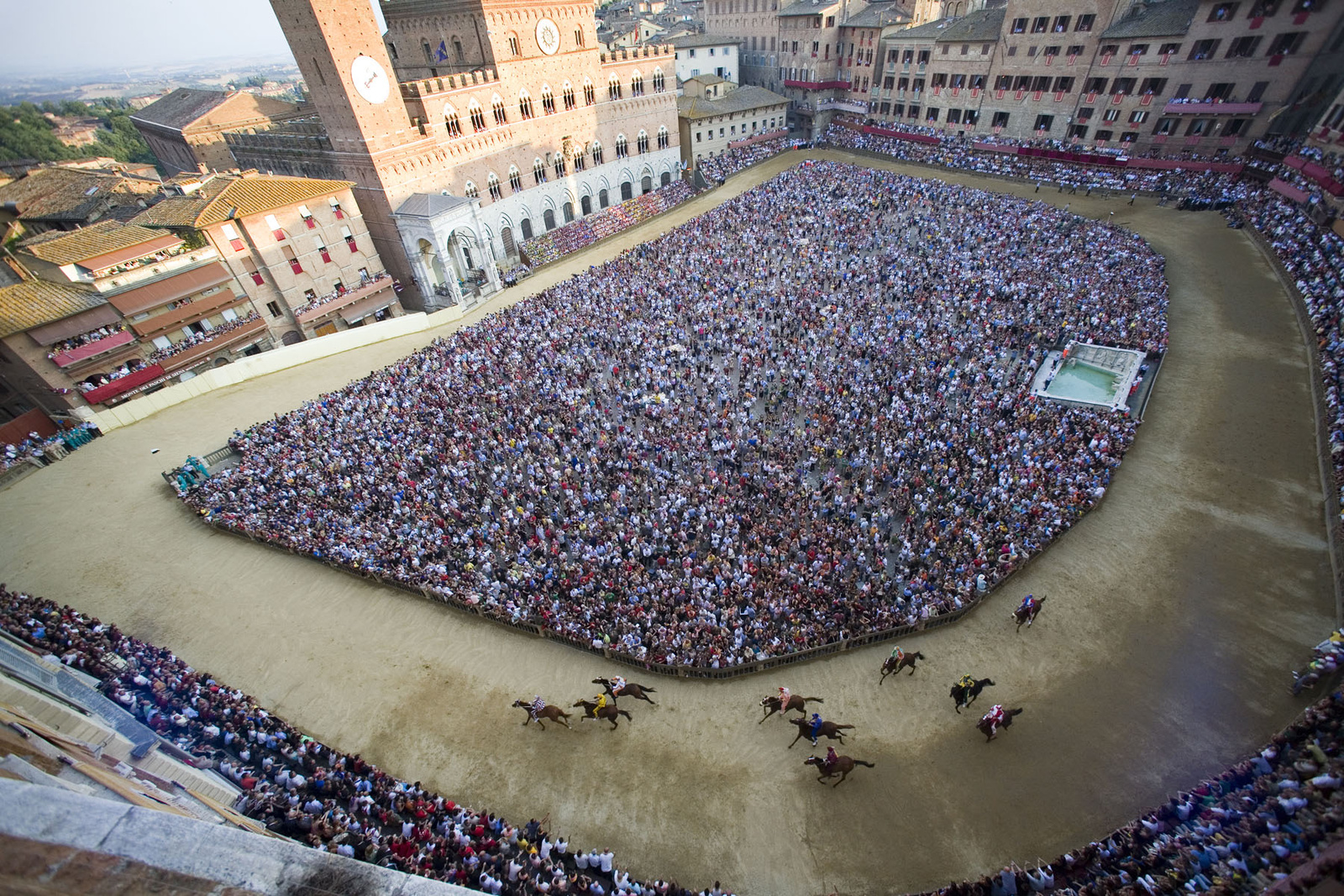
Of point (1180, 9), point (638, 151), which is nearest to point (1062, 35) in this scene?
point (1180, 9)

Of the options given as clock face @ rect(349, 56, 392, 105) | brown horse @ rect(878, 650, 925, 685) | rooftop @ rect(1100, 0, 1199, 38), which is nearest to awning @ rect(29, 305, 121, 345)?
clock face @ rect(349, 56, 392, 105)

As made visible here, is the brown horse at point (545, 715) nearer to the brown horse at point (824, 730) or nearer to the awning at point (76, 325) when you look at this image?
the brown horse at point (824, 730)

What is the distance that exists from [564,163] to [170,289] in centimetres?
2827

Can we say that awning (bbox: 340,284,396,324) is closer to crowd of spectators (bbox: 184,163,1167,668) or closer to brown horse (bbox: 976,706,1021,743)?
crowd of spectators (bbox: 184,163,1167,668)

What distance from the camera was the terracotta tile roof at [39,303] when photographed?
24047 millimetres

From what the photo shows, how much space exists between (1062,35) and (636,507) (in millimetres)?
51576

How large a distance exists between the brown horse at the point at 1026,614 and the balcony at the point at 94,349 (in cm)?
3986

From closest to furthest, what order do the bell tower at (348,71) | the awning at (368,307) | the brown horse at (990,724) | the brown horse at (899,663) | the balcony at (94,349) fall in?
the brown horse at (990,724) < the brown horse at (899,663) < the balcony at (94,349) < the bell tower at (348,71) < the awning at (368,307)

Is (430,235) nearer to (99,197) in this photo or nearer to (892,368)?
(99,197)

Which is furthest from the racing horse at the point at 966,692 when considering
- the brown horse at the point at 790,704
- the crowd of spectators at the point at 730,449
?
the brown horse at the point at 790,704

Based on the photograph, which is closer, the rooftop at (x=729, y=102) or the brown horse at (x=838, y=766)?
the brown horse at (x=838, y=766)

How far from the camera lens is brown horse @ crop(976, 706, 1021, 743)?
1216 centimetres

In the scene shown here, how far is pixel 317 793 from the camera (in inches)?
472

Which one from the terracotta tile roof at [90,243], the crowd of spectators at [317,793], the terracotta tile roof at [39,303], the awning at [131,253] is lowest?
the crowd of spectators at [317,793]
